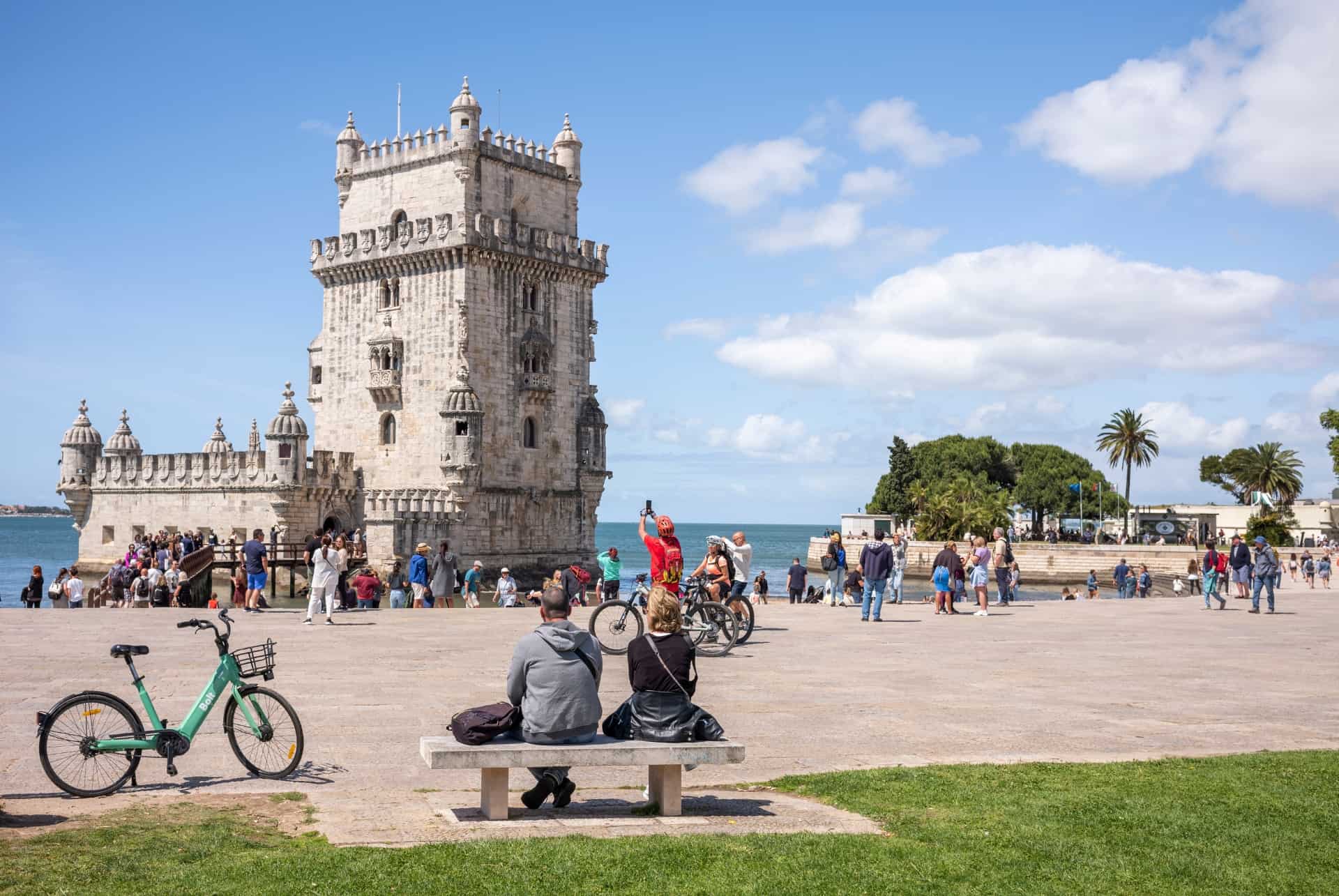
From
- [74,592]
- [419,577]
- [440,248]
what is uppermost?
[440,248]

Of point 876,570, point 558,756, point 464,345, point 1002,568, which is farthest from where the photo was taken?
point 464,345

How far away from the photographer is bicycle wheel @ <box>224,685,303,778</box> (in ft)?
33.2

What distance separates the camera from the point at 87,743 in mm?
9383

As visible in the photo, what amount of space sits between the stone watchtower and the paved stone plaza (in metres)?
25.2

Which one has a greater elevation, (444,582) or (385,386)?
(385,386)

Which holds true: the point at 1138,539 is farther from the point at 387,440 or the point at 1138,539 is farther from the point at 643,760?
the point at 643,760

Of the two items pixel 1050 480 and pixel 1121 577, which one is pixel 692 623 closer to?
pixel 1121 577

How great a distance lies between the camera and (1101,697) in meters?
14.6

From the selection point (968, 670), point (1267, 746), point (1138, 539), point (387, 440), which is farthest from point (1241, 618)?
point (1138, 539)

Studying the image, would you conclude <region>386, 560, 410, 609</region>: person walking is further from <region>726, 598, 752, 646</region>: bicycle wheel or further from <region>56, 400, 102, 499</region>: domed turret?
<region>56, 400, 102, 499</region>: domed turret

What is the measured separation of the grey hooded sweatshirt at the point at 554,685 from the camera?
8672mm

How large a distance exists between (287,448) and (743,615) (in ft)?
116

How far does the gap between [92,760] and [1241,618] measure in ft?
80.0

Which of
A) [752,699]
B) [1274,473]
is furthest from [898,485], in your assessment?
[752,699]
